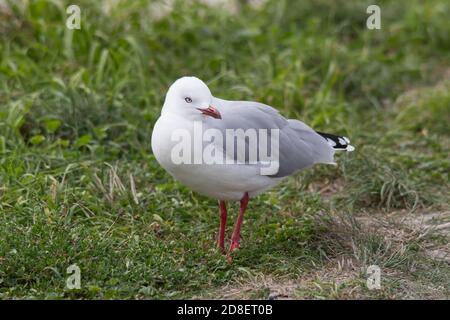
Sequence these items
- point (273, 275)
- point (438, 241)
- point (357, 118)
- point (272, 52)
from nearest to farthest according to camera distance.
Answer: point (273, 275) → point (438, 241) → point (357, 118) → point (272, 52)

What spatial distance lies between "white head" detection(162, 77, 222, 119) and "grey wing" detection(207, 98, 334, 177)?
9cm

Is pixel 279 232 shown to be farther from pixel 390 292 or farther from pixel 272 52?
pixel 272 52

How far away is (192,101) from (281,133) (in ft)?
2.48

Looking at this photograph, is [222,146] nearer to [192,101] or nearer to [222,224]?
[192,101]

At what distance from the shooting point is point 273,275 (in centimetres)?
477

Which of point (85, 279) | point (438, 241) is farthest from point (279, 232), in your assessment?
point (85, 279)

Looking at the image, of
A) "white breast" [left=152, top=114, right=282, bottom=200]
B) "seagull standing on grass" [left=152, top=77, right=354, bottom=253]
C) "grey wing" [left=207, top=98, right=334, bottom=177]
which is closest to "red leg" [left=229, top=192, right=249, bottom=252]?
"seagull standing on grass" [left=152, top=77, right=354, bottom=253]

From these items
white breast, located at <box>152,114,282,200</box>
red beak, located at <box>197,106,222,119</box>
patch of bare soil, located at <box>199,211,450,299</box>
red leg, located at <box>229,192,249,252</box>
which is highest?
red beak, located at <box>197,106,222,119</box>

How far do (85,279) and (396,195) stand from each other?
2.42 m

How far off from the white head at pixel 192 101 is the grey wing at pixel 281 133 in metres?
0.09

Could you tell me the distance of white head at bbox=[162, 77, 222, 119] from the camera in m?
4.70

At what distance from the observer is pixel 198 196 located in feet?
19.2

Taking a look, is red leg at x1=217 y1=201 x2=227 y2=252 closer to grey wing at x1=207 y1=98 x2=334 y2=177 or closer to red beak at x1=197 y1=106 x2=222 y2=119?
grey wing at x1=207 y1=98 x2=334 y2=177

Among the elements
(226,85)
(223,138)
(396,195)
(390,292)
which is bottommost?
(390,292)
